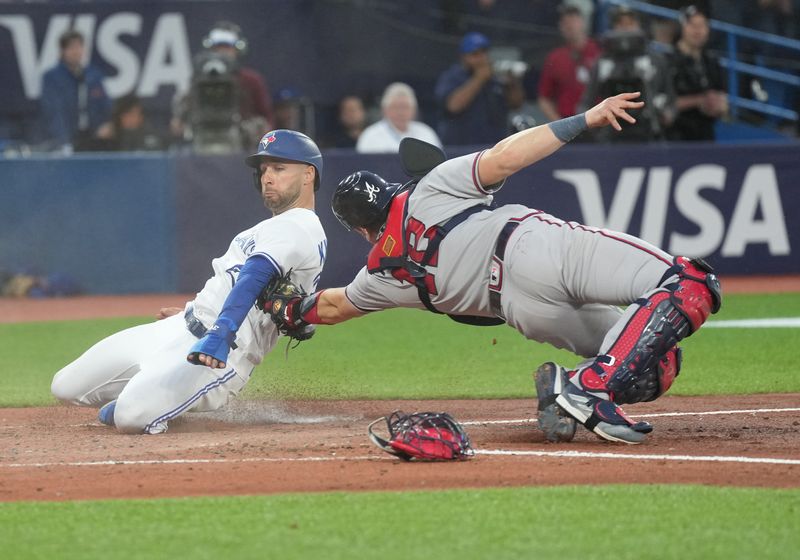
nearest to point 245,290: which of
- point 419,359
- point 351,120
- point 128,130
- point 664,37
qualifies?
point 419,359

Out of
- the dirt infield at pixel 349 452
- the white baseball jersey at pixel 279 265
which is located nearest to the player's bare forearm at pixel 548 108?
the dirt infield at pixel 349 452

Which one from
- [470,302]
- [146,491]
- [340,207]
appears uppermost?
[340,207]

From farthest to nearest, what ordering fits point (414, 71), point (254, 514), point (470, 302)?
point (414, 71)
point (470, 302)
point (254, 514)

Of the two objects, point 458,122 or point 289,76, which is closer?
point 458,122

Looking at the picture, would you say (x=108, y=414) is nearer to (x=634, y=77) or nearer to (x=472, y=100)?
(x=472, y=100)

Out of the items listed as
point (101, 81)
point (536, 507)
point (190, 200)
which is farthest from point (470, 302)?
point (101, 81)

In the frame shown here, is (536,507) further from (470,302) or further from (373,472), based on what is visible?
(470,302)

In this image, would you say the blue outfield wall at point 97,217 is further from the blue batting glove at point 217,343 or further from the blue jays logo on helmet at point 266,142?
the blue batting glove at point 217,343
